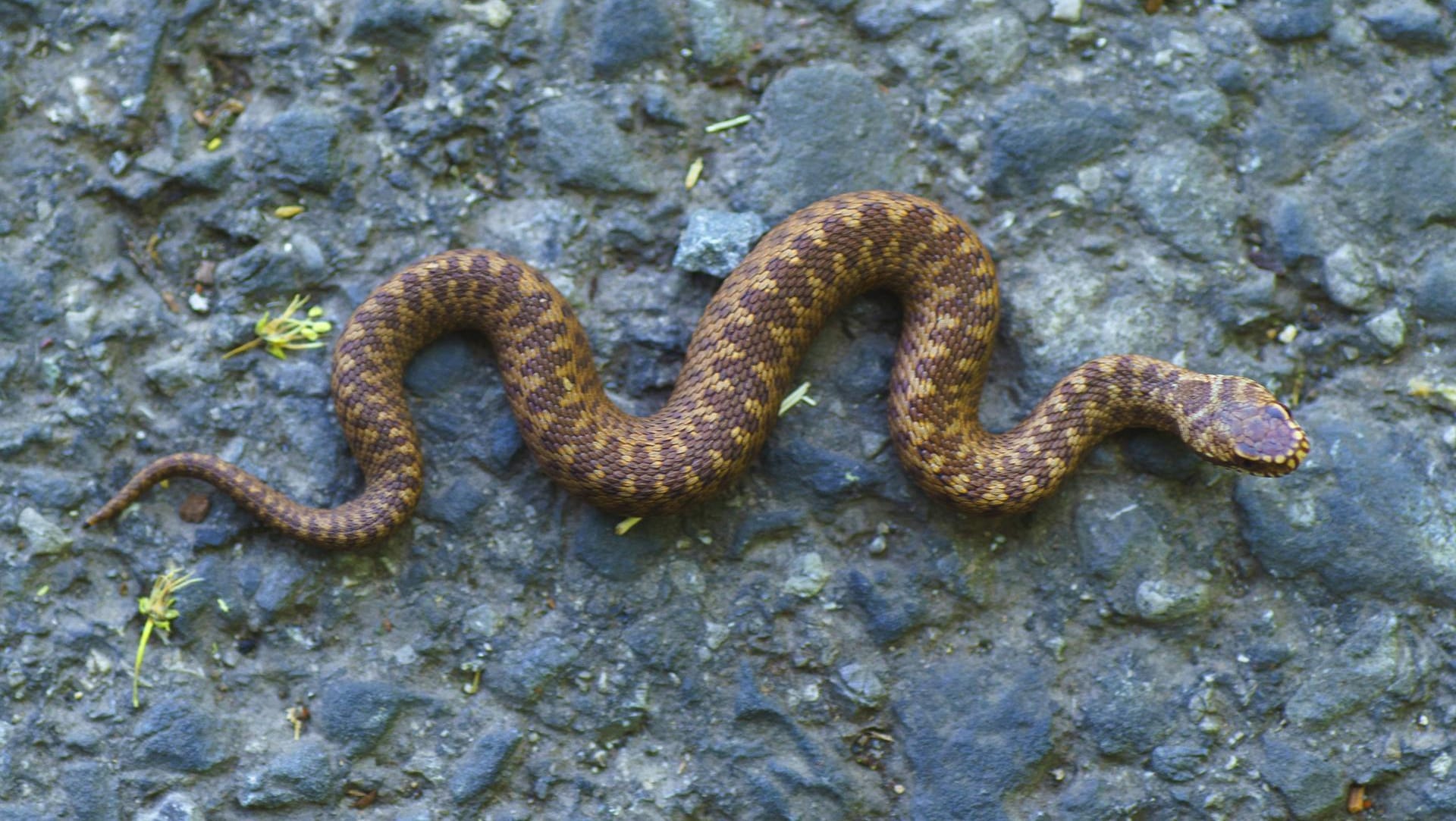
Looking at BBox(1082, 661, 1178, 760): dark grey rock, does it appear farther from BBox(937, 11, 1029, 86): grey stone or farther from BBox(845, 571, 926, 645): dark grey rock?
BBox(937, 11, 1029, 86): grey stone

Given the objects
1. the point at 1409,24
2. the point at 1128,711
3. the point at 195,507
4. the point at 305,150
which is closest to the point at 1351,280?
the point at 1409,24

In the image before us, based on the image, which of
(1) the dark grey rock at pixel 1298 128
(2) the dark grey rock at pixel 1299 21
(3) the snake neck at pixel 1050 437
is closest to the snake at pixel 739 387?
(3) the snake neck at pixel 1050 437

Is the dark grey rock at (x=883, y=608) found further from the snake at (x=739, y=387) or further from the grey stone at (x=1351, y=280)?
the grey stone at (x=1351, y=280)

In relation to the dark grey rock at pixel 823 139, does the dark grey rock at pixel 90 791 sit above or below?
below

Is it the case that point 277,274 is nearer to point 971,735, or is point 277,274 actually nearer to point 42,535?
point 42,535

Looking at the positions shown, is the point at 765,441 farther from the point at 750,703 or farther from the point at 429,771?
the point at 429,771

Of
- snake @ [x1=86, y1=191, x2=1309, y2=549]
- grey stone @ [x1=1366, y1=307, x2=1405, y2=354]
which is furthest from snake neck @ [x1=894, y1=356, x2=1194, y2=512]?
grey stone @ [x1=1366, y1=307, x2=1405, y2=354]
